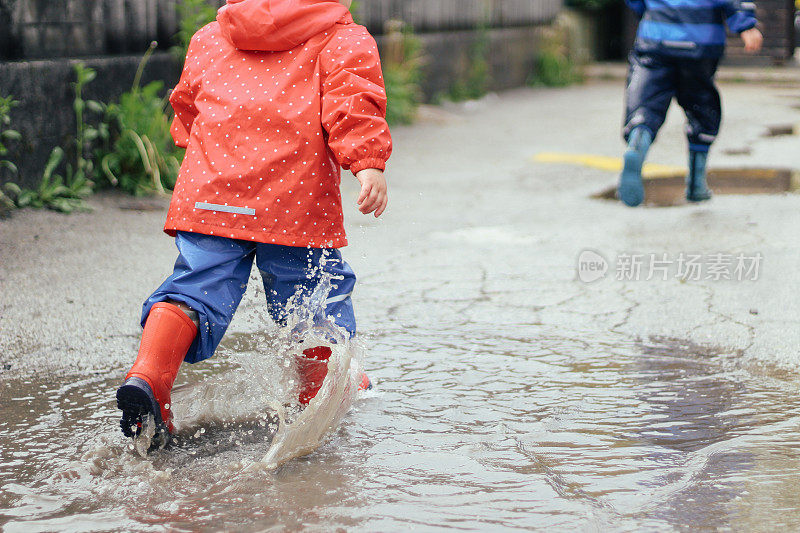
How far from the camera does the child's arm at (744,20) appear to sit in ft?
16.0

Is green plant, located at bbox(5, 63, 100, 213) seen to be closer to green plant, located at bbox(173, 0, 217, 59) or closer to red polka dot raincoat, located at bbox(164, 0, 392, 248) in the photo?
green plant, located at bbox(173, 0, 217, 59)

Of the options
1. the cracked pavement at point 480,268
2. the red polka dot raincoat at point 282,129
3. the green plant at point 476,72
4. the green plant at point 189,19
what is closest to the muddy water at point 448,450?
the cracked pavement at point 480,268

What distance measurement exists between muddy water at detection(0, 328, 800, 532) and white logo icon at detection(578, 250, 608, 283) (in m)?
0.87

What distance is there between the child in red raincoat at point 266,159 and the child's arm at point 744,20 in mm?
2957

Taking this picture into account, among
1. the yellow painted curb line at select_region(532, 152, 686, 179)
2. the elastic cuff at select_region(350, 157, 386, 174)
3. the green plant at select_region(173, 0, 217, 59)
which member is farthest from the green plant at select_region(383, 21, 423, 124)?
the elastic cuff at select_region(350, 157, 386, 174)

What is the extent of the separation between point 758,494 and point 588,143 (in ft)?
19.5

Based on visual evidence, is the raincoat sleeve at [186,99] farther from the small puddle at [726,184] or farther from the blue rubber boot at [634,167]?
the small puddle at [726,184]

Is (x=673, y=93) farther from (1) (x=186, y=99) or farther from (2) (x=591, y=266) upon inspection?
(1) (x=186, y=99)

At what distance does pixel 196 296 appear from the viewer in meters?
2.40

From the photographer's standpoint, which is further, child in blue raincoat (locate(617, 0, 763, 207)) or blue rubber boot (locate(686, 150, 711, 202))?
blue rubber boot (locate(686, 150, 711, 202))

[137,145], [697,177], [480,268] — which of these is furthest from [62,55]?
[697,177]

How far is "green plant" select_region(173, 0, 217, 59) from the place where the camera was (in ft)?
19.7

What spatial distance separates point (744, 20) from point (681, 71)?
1.26 ft

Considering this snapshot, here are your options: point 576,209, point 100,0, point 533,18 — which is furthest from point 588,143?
point 533,18
